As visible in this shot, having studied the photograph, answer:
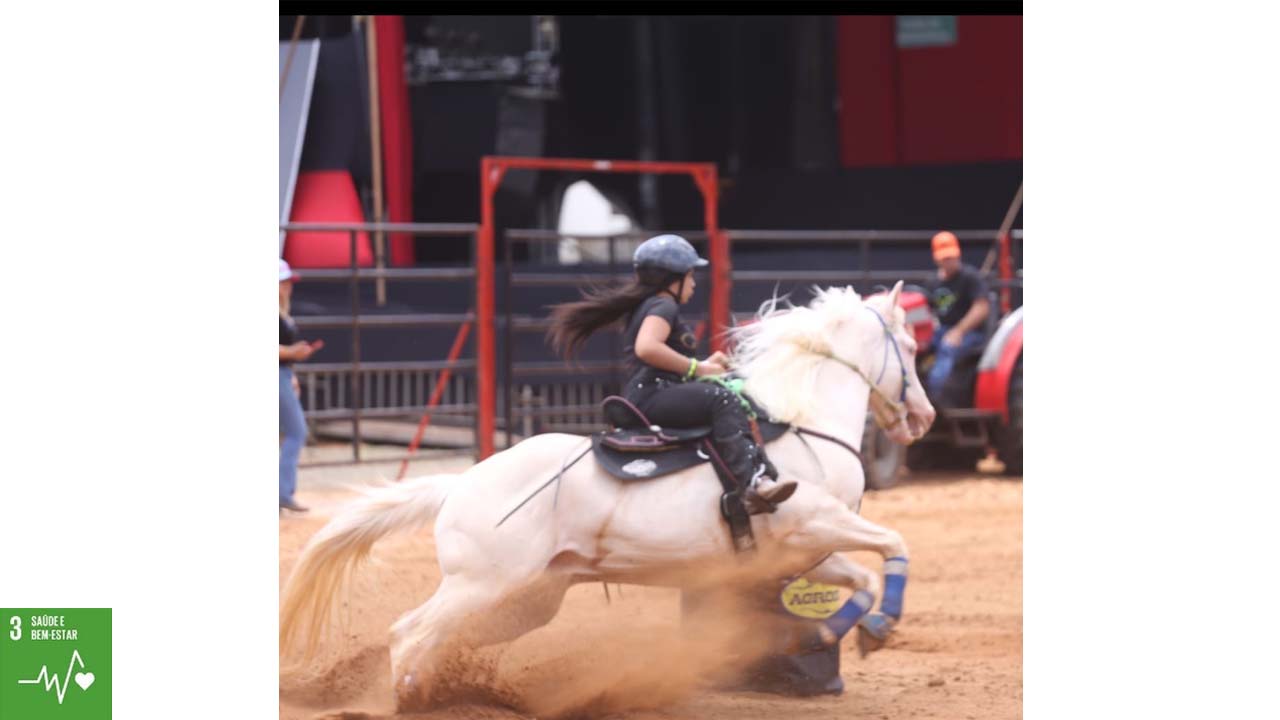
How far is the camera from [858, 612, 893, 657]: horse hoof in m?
5.23

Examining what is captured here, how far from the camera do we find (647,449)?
5.24 m

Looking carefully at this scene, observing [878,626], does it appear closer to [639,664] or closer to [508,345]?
[639,664]

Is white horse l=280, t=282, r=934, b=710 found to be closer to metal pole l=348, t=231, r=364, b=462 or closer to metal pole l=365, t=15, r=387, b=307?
metal pole l=348, t=231, r=364, b=462

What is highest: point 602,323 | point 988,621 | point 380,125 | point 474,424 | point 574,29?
point 574,29

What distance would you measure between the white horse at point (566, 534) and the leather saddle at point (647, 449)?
0.04 m

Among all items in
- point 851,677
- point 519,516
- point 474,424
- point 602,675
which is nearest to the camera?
point 519,516

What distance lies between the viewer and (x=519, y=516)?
514 cm

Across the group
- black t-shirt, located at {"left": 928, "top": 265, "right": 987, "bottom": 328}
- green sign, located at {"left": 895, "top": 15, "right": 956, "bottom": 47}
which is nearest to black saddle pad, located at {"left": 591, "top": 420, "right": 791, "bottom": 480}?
black t-shirt, located at {"left": 928, "top": 265, "right": 987, "bottom": 328}

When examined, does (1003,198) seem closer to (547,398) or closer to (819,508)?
(547,398)

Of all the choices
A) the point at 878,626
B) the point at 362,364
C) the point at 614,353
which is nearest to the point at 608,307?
the point at 878,626

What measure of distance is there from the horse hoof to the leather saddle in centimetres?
75

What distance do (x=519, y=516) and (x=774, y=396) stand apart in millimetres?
1047

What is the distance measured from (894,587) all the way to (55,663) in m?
2.62

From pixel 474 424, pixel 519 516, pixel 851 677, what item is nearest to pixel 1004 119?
pixel 474 424
